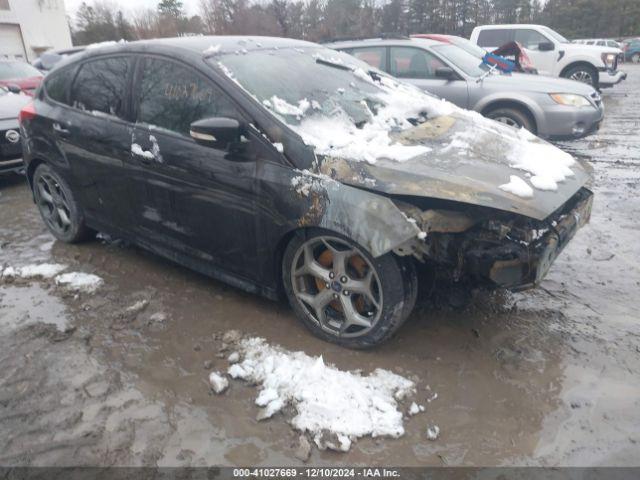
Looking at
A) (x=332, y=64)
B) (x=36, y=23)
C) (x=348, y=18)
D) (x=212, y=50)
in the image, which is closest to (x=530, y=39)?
(x=332, y=64)

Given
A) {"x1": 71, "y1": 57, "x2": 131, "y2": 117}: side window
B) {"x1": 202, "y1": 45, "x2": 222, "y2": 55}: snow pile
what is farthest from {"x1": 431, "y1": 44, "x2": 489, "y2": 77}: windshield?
{"x1": 71, "y1": 57, "x2": 131, "y2": 117}: side window

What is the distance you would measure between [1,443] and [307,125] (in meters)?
2.28

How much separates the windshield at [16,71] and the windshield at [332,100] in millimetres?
9551

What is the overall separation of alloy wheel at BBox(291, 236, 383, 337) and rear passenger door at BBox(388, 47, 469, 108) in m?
5.15

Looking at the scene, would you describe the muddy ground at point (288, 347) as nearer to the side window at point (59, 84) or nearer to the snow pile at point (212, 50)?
the side window at point (59, 84)

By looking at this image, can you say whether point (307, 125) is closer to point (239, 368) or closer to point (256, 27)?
point (239, 368)

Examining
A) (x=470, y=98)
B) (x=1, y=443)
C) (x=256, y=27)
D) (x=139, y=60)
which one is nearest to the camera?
(x=1, y=443)

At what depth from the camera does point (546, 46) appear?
40.0 ft

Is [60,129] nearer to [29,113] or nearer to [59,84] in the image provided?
[59,84]

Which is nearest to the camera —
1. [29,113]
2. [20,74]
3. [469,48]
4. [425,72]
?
[29,113]

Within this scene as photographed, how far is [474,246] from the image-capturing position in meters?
2.62

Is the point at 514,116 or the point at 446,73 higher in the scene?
the point at 446,73

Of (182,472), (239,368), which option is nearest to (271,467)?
(182,472)

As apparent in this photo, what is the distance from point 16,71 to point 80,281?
30.4 ft
